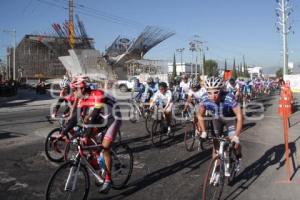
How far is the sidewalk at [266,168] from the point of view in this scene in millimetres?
6602

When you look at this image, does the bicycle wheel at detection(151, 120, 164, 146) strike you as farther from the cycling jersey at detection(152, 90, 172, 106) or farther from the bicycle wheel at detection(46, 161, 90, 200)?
the bicycle wheel at detection(46, 161, 90, 200)

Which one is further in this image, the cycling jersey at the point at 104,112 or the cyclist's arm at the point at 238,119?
the cycling jersey at the point at 104,112

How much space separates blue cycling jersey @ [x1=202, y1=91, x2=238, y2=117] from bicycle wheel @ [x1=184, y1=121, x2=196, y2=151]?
381 cm

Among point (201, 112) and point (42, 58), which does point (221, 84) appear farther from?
point (42, 58)

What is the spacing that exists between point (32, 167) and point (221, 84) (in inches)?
170

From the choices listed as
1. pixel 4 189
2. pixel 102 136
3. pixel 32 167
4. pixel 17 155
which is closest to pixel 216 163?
pixel 102 136

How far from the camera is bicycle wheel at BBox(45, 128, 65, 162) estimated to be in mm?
8883

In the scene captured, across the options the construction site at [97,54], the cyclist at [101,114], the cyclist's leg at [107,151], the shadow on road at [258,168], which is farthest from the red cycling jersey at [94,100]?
the construction site at [97,54]

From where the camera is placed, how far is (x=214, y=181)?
234 inches

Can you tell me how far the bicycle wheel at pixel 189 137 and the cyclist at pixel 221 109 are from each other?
3.47 meters

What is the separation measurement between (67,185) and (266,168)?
14.4 ft

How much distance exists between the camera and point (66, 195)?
5.68 metres

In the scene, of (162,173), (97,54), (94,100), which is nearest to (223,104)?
(94,100)

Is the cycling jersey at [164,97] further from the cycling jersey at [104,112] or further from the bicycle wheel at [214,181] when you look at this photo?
the bicycle wheel at [214,181]
